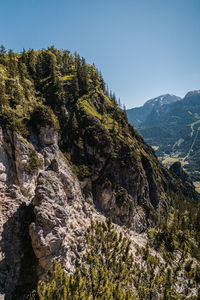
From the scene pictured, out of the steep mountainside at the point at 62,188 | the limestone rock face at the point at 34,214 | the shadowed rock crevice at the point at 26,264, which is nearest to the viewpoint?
the shadowed rock crevice at the point at 26,264

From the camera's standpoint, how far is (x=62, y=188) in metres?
36.5

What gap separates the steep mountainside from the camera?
83.0 ft

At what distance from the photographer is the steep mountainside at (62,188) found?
25.3 metres

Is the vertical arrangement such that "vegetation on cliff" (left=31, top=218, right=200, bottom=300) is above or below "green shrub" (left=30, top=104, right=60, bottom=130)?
below

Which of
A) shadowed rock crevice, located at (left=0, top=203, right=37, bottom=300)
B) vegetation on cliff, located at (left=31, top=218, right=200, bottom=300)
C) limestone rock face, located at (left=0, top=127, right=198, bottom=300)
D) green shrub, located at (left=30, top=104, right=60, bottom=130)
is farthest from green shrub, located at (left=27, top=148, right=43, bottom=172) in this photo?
vegetation on cliff, located at (left=31, top=218, right=200, bottom=300)

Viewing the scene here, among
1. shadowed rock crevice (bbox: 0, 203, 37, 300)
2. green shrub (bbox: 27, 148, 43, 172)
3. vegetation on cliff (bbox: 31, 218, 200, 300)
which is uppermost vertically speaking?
green shrub (bbox: 27, 148, 43, 172)

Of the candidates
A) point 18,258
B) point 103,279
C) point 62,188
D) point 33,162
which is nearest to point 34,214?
point 18,258

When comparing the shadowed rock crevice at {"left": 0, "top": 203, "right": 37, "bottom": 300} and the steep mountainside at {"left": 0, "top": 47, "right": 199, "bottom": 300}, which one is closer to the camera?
the shadowed rock crevice at {"left": 0, "top": 203, "right": 37, "bottom": 300}

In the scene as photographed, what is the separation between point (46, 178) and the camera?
33.8m

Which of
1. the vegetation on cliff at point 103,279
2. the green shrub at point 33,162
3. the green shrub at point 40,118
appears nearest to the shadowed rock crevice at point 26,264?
the vegetation on cliff at point 103,279

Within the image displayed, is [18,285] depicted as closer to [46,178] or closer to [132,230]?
[46,178]

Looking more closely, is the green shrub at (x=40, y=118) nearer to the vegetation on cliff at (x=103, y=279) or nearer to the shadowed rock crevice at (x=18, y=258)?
the shadowed rock crevice at (x=18, y=258)

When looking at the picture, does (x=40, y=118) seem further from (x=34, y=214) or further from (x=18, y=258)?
(x=18, y=258)

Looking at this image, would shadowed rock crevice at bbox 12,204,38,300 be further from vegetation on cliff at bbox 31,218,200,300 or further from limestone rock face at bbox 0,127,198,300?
vegetation on cliff at bbox 31,218,200,300
